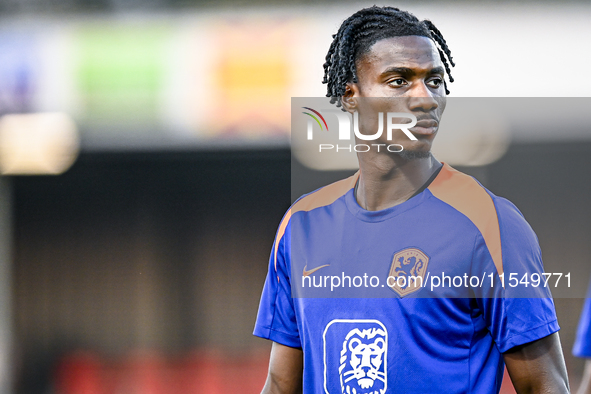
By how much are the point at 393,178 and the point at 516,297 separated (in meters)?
0.45

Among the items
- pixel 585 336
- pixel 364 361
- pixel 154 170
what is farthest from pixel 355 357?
pixel 154 170

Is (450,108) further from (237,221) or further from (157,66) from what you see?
(157,66)

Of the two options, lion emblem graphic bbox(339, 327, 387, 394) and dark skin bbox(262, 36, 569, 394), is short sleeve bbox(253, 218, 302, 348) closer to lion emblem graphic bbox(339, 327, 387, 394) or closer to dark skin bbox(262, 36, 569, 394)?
dark skin bbox(262, 36, 569, 394)

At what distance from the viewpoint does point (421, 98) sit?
1.44 meters

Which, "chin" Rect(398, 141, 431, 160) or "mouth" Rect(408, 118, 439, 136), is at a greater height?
"mouth" Rect(408, 118, 439, 136)

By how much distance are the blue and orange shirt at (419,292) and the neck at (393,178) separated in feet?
0.10

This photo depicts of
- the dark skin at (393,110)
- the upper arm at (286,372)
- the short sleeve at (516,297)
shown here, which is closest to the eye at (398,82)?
the dark skin at (393,110)

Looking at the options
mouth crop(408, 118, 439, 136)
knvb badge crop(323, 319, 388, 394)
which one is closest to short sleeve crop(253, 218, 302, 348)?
knvb badge crop(323, 319, 388, 394)

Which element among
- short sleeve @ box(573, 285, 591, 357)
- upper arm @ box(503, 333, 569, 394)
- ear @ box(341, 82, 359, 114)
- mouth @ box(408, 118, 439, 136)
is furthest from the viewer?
short sleeve @ box(573, 285, 591, 357)

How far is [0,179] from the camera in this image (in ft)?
11.8

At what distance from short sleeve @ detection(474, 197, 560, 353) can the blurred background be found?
198 centimetres

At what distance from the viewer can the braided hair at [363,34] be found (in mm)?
1500

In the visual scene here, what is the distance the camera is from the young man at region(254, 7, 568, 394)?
1.29m

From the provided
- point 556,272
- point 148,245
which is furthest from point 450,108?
point 148,245
